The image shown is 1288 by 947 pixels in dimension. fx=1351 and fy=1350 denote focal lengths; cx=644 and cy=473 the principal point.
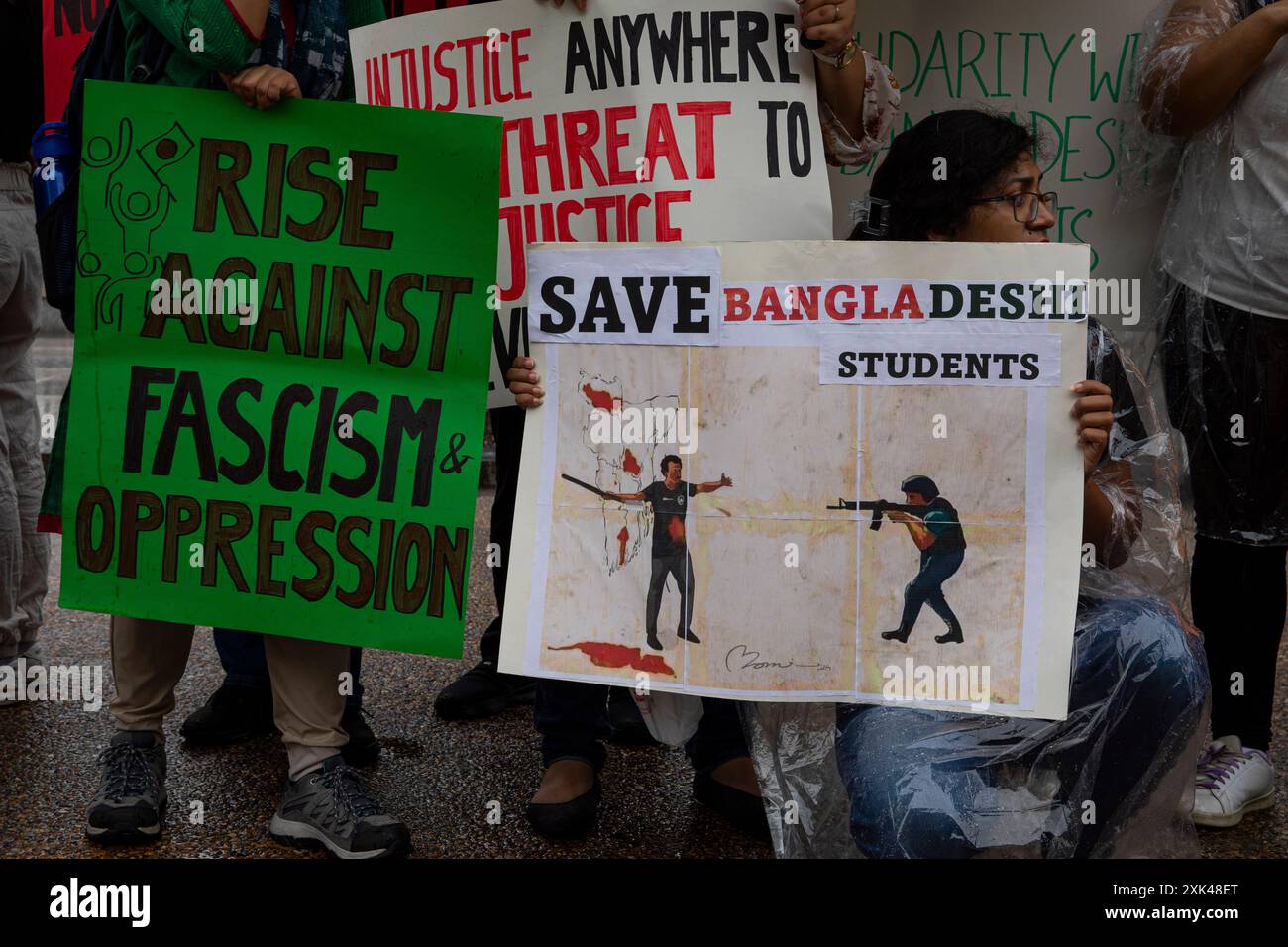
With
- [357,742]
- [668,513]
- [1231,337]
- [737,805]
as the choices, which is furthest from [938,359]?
[357,742]

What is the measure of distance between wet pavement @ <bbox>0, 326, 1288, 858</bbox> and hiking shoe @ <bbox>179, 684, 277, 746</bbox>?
0.04 meters

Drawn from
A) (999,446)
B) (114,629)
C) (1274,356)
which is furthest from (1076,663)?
(114,629)

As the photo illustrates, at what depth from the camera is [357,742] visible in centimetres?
312

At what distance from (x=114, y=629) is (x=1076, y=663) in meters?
1.87

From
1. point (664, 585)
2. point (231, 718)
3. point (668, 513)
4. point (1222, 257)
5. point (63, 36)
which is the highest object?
point (63, 36)

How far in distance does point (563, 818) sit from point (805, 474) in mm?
922

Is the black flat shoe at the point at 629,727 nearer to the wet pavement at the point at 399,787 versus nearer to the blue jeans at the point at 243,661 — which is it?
the wet pavement at the point at 399,787

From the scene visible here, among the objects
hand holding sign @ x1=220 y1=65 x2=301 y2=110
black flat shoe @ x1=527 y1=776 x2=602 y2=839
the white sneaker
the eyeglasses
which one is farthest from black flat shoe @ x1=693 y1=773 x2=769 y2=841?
hand holding sign @ x1=220 y1=65 x2=301 y2=110

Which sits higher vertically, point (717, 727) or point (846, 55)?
point (846, 55)

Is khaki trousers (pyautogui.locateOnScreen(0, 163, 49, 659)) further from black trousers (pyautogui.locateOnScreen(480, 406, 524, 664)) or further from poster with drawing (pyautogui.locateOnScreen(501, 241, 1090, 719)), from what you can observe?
poster with drawing (pyautogui.locateOnScreen(501, 241, 1090, 719))

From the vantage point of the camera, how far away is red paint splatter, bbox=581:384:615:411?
2332 millimetres

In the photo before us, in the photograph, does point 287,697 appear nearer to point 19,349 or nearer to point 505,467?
point 505,467

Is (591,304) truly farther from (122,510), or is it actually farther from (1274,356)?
(1274,356)
